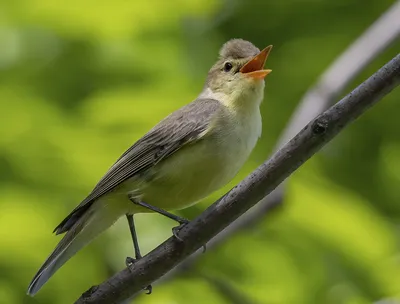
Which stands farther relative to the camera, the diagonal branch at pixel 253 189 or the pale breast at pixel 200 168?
the pale breast at pixel 200 168

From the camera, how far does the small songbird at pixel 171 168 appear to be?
12.6 ft

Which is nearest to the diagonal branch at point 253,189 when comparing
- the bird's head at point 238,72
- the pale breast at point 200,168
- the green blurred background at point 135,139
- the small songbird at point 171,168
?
the small songbird at point 171,168

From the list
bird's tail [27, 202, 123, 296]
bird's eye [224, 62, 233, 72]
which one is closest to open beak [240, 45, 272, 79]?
bird's eye [224, 62, 233, 72]

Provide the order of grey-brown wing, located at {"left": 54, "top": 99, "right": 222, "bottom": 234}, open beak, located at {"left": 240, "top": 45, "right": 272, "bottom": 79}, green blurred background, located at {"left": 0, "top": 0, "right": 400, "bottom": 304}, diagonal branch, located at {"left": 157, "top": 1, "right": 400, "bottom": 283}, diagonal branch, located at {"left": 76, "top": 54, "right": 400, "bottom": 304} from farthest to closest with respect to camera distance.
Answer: diagonal branch, located at {"left": 157, "top": 1, "right": 400, "bottom": 283} < open beak, located at {"left": 240, "top": 45, "right": 272, "bottom": 79} < green blurred background, located at {"left": 0, "top": 0, "right": 400, "bottom": 304} < grey-brown wing, located at {"left": 54, "top": 99, "right": 222, "bottom": 234} < diagonal branch, located at {"left": 76, "top": 54, "right": 400, "bottom": 304}

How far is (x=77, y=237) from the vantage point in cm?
400

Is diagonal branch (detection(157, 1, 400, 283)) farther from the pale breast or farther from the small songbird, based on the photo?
the pale breast

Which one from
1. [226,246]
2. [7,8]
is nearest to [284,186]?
[226,246]

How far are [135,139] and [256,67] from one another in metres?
0.77

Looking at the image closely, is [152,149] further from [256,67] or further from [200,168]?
[256,67]

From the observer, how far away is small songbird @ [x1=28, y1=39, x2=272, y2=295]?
3848mm

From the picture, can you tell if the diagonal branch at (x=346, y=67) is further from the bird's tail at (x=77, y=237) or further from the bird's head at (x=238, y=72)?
the bird's tail at (x=77, y=237)

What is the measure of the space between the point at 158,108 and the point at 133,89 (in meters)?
0.21

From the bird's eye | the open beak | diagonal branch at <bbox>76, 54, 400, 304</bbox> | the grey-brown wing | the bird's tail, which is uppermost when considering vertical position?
the bird's eye

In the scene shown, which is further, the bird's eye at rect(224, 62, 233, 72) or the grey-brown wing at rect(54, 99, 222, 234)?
the bird's eye at rect(224, 62, 233, 72)
